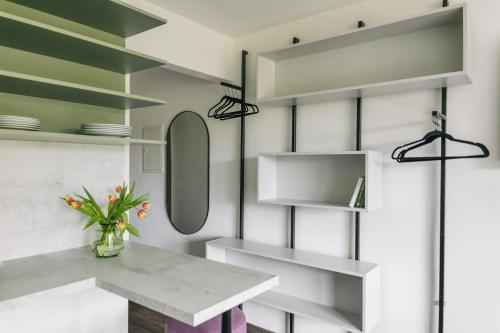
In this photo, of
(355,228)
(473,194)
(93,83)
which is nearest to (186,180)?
(93,83)

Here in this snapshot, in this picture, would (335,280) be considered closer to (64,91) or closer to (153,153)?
(64,91)

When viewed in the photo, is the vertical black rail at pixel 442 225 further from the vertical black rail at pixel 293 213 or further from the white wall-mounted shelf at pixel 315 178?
the vertical black rail at pixel 293 213

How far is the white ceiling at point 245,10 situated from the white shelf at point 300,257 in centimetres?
173

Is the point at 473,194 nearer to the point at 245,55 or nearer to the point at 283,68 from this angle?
the point at 283,68

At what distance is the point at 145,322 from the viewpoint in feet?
9.91

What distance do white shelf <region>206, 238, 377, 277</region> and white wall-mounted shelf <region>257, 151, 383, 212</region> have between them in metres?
0.37

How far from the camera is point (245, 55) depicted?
2920 millimetres

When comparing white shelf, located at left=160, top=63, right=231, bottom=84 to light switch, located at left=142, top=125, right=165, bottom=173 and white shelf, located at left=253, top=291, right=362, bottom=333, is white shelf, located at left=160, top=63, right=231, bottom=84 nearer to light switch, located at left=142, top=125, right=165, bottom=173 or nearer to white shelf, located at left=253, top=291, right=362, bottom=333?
light switch, located at left=142, top=125, right=165, bottom=173

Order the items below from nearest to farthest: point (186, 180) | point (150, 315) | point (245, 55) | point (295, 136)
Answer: point (295, 136) → point (245, 55) → point (150, 315) → point (186, 180)

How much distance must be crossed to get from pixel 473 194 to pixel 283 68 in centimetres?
154

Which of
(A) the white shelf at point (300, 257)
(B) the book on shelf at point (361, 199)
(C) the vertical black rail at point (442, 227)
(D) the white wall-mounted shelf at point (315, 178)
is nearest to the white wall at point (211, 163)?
(A) the white shelf at point (300, 257)

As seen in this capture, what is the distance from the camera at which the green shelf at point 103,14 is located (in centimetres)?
174

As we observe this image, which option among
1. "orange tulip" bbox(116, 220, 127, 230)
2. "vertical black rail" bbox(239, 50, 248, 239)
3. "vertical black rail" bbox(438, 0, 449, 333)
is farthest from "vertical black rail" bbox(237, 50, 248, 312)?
"vertical black rail" bbox(438, 0, 449, 333)

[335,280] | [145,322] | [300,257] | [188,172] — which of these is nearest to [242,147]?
[188,172]
